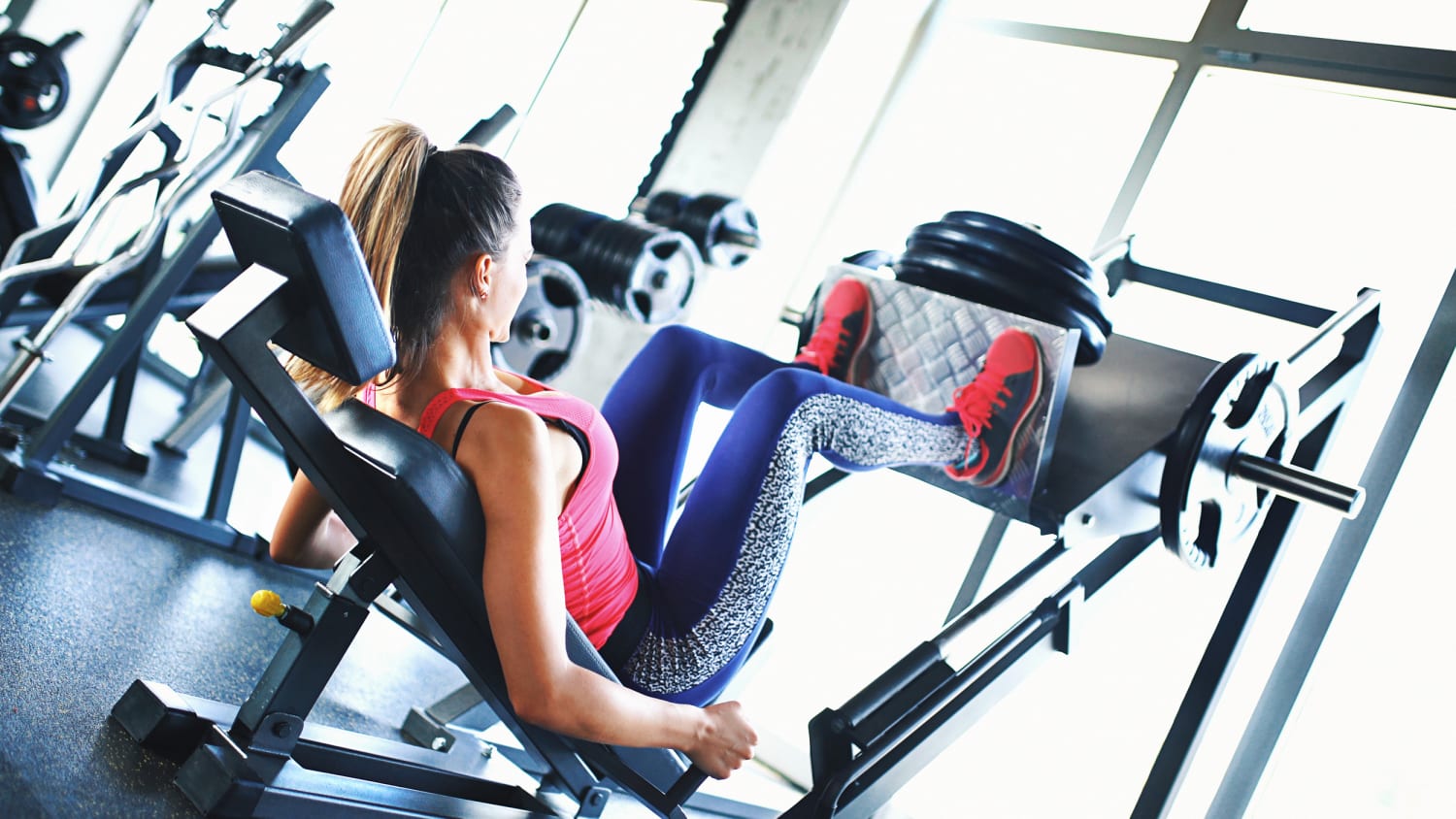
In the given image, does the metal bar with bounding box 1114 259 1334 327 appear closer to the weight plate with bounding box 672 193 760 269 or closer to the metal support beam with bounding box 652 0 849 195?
the weight plate with bounding box 672 193 760 269

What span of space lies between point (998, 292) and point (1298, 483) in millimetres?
621

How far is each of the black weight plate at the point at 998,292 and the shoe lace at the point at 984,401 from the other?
0.14m

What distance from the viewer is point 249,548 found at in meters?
2.89

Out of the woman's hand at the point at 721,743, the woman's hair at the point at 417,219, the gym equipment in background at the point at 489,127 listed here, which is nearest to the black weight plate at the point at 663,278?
the gym equipment in background at the point at 489,127

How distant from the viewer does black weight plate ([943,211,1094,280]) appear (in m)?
2.01

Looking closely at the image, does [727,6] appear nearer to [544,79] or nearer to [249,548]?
[544,79]

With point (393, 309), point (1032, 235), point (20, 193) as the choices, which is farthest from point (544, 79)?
point (393, 309)

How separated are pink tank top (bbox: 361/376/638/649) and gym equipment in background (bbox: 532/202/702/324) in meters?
1.14

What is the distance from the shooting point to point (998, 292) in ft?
6.79

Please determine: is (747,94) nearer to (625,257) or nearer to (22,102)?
(625,257)

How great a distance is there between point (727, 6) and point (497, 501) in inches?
137

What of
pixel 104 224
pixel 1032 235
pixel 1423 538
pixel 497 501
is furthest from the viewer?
pixel 104 224

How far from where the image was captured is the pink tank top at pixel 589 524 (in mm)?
1422

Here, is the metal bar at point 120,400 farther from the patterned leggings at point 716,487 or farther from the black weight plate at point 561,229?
the patterned leggings at point 716,487
